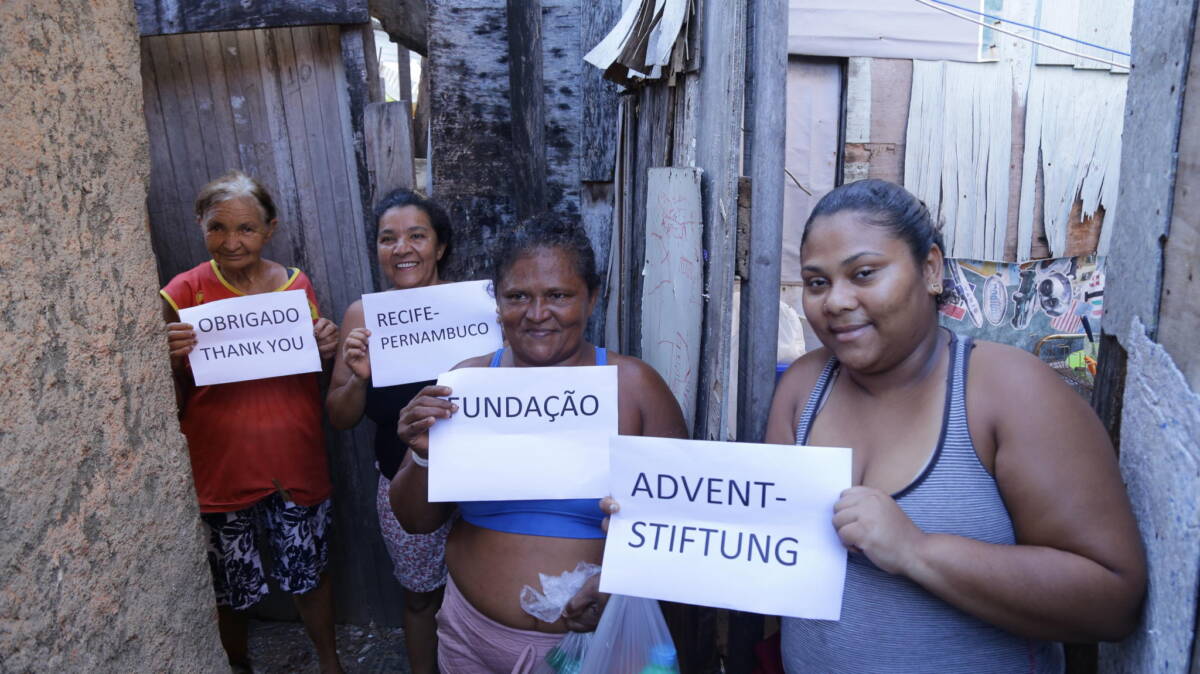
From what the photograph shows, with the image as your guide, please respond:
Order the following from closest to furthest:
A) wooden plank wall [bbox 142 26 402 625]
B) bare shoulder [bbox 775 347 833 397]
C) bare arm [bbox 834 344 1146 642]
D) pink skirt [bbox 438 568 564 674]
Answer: bare arm [bbox 834 344 1146 642] → bare shoulder [bbox 775 347 833 397] → pink skirt [bbox 438 568 564 674] → wooden plank wall [bbox 142 26 402 625]

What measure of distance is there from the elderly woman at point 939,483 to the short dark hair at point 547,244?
79 centimetres

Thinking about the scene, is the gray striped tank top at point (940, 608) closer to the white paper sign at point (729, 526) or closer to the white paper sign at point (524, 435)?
the white paper sign at point (729, 526)

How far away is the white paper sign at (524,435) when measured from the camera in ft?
6.36

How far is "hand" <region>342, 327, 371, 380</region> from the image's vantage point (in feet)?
9.12

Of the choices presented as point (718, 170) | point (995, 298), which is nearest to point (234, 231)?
point (718, 170)

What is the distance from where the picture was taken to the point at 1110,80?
540 centimetres

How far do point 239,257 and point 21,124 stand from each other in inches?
69.4

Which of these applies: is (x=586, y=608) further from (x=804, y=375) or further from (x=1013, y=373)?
(x=1013, y=373)

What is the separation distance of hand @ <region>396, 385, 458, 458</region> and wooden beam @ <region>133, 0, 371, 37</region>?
205 cm

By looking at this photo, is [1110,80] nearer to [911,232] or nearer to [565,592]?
[911,232]

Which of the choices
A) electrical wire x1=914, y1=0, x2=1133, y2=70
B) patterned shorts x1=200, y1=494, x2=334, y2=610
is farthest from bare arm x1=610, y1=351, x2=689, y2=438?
electrical wire x1=914, y1=0, x2=1133, y2=70

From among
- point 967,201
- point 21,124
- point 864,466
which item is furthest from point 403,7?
point 967,201

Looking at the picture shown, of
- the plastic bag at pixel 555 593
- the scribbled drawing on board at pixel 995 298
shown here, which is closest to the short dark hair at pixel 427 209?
the plastic bag at pixel 555 593

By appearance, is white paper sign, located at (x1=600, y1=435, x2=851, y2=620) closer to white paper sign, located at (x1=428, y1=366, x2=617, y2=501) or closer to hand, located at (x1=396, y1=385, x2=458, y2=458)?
white paper sign, located at (x1=428, y1=366, x2=617, y2=501)
